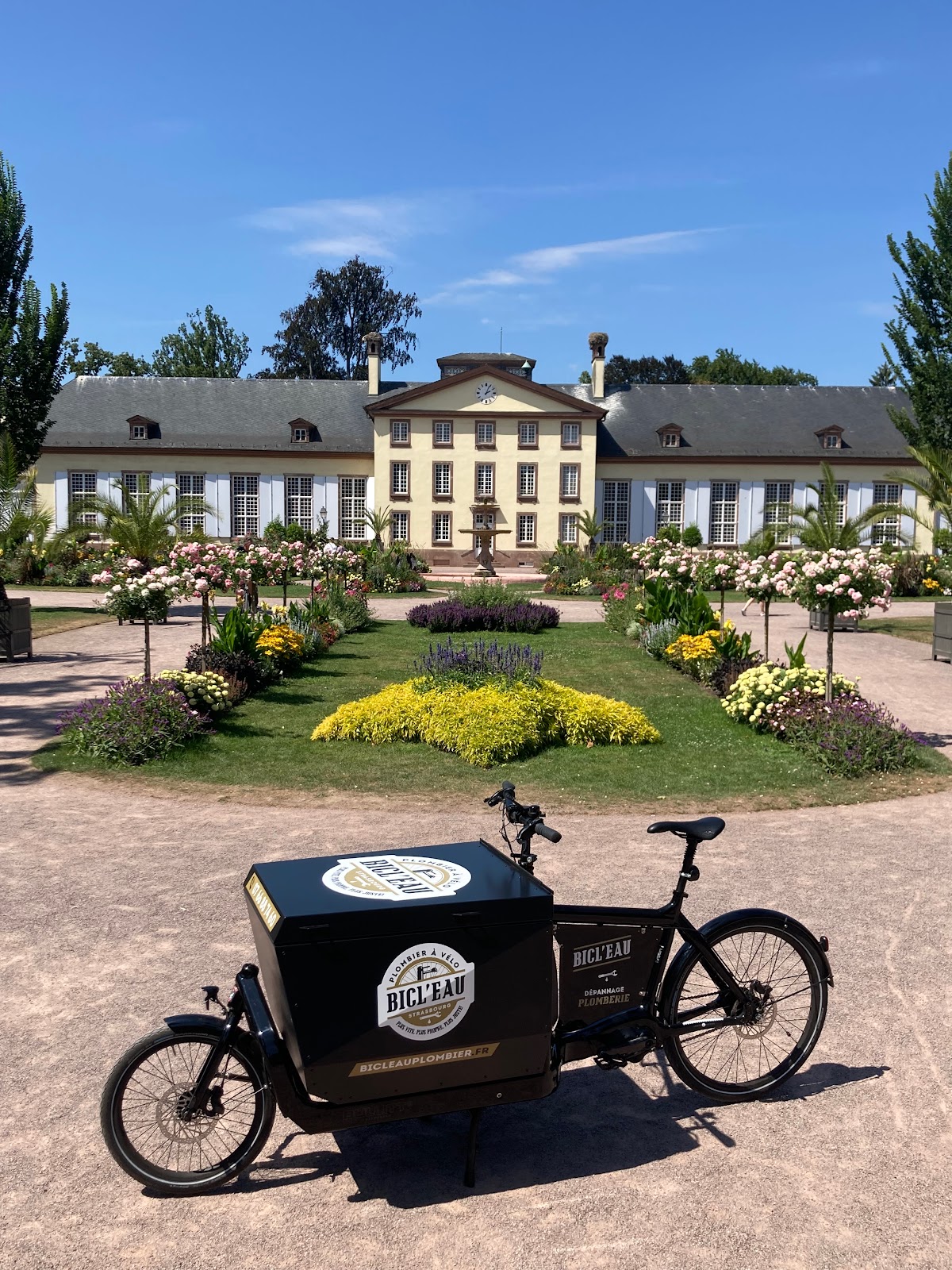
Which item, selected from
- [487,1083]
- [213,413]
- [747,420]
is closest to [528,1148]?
[487,1083]

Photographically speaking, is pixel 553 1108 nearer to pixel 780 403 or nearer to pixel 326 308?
pixel 780 403

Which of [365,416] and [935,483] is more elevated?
[365,416]

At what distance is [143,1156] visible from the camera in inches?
143

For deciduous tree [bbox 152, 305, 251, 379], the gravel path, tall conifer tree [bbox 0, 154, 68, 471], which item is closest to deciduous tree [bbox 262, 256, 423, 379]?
deciduous tree [bbox 152, 305, 251, 379]

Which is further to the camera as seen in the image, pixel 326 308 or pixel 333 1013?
pixel 326 308

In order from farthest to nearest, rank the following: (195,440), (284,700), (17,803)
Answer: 1. (195,440)
2. (284,700)
3. (17,803)

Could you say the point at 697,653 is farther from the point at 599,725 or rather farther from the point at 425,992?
the point at 425,992

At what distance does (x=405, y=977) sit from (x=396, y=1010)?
11cm

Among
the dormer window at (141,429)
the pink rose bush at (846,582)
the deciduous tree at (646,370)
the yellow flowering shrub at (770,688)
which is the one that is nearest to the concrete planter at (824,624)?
the yellow flowering shrub at (770,688)

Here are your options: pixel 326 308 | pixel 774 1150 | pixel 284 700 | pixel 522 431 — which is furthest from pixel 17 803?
pixel 326 308

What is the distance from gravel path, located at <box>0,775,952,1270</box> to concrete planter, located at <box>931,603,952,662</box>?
13.3m

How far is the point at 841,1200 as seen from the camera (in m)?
3.57

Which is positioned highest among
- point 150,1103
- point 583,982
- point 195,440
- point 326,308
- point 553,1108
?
point 326,308

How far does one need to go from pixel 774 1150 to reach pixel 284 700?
10901mm
